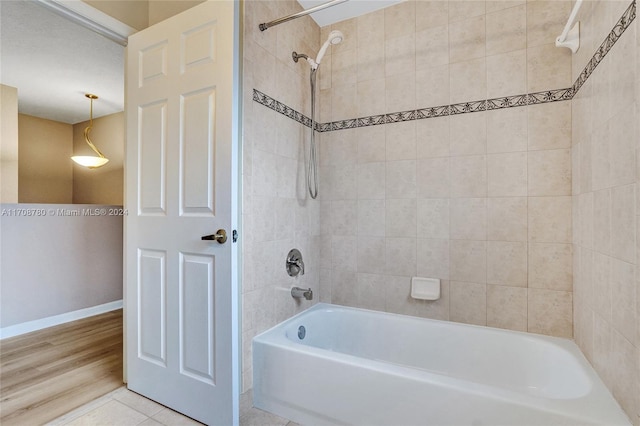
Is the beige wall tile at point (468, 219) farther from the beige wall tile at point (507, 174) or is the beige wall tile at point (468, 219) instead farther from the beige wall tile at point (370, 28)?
the beige wall tile at point (370, 28)

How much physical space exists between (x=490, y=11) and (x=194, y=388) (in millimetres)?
2699

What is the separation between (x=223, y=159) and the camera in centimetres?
141

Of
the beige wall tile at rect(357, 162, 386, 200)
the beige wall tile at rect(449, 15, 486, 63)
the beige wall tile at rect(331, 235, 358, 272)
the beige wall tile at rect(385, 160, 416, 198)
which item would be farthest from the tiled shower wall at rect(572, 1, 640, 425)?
the beige wall tile at rect(331, 235, 358, 272)

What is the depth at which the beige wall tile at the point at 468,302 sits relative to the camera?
186 centimetres

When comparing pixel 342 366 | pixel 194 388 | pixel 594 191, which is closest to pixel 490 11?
pixel 594 191

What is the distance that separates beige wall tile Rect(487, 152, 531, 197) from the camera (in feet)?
5.77

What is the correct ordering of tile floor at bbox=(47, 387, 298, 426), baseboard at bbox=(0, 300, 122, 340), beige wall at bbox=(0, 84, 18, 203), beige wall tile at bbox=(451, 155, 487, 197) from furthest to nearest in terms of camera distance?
1. beige wall at bbox=(0, 84, 18, 203)
2. baseboard at bbox=(0, 300, 122, 340)
3. beige wall tile at bbox=(451, 155, 487, 197)
4. tile floor at bbox=(47, 387, 298, 426)

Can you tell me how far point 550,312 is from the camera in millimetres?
1715

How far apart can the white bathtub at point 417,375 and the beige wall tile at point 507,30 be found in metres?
1.68

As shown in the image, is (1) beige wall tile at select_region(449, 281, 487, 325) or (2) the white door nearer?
(2) the white door

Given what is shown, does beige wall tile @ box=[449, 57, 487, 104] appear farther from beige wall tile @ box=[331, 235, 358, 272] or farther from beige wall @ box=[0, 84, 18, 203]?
beige wall @ box=[0, 84, 18, 203]

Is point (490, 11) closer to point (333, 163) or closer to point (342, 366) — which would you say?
point (333, 163)

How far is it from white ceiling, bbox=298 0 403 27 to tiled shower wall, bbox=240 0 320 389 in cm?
10

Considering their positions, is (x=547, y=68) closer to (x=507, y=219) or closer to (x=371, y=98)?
(x=507, y=219)
